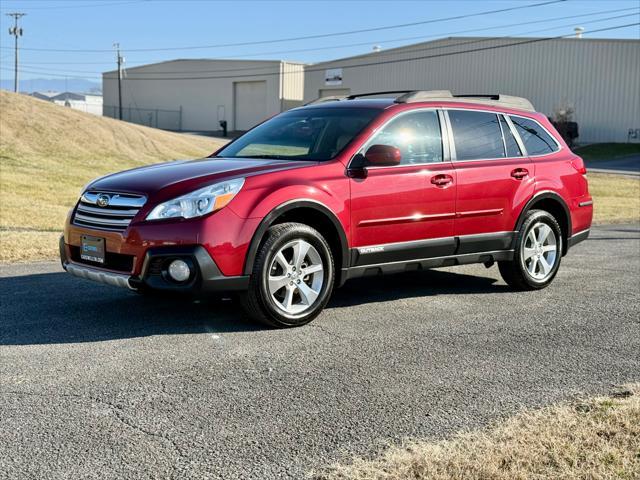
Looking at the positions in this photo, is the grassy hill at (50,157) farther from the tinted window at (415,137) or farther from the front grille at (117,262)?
the tinted window at (415,137)

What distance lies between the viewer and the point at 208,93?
8075cm

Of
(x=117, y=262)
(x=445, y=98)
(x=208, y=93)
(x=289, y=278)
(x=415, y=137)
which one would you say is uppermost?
(x=208, y=93)

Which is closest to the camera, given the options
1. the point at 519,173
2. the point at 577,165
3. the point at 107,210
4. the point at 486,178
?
the point at 107,210

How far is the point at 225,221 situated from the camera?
561cm

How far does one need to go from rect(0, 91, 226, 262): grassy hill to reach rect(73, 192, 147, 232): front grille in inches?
138

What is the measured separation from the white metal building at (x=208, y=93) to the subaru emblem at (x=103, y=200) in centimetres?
6666

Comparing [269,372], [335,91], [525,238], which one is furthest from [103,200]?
[335,91]

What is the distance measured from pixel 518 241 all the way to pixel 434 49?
177ft

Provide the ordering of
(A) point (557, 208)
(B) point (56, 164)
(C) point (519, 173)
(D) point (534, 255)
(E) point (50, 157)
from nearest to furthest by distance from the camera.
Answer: (C) point (519, 173) < (D) point (534, 255) < (A) point (557, 208) < (B) point (56, 164) < (E) point (50, 157)

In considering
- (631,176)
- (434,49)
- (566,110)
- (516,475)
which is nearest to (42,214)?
(516,475)

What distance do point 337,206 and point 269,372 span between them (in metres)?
1.76

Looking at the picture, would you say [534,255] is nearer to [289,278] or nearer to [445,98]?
[445,98]

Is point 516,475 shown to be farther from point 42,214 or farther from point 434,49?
point 434,49

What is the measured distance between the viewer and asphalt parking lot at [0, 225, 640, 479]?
3.65 m
